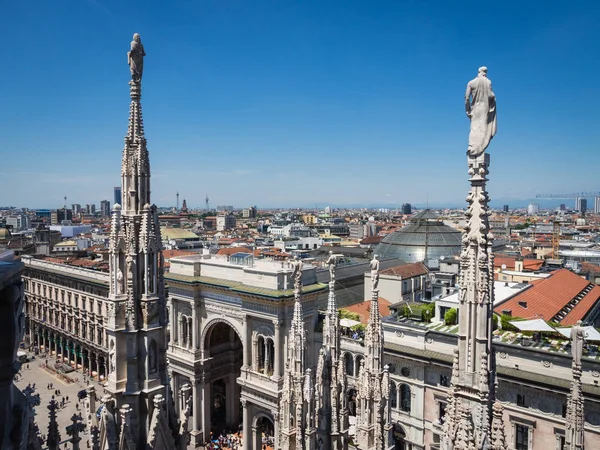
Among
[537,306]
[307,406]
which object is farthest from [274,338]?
[537,306]

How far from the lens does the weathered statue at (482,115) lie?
27.7 ft

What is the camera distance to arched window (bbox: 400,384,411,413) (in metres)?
30.9

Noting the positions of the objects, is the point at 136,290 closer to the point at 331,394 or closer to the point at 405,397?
the point at 331,394

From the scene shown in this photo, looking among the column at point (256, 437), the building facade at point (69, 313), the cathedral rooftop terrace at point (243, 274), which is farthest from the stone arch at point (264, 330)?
the building facade at point (69, 313)

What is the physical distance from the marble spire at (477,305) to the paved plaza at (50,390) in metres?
40.2

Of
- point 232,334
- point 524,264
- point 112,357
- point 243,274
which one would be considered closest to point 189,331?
point 232,334

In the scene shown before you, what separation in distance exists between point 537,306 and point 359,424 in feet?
91.4

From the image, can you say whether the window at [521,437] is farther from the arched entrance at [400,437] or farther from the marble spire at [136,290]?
the marble spire at [136,290]

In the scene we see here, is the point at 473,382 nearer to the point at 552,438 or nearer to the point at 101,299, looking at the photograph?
the point at 552,438

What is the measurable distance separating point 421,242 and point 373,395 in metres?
60.8

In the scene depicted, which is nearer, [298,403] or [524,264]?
[298,403]

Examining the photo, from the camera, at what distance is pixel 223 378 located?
1587 inches

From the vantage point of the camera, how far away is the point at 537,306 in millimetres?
35594

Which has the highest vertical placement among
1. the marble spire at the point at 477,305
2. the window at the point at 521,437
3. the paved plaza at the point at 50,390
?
the marble spire at the point at 477,305
